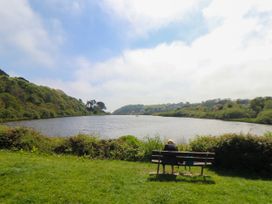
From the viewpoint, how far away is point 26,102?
371 feet

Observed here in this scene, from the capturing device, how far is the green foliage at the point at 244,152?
1127 cm

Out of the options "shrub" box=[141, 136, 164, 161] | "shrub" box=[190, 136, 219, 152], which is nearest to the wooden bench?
"shrub" box=[190, 136, 219, 152]

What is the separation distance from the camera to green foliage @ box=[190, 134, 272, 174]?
1127cm

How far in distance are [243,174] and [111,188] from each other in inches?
242

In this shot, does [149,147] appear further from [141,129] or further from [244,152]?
[141,129]

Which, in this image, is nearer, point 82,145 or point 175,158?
point 175,158

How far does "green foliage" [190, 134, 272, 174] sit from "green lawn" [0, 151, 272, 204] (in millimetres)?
2708

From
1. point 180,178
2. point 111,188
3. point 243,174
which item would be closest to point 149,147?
point 243,174

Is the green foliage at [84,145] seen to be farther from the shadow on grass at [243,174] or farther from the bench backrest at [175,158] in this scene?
the bench backrest at [175,158]

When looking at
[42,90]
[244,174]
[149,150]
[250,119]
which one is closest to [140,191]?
[244,174]

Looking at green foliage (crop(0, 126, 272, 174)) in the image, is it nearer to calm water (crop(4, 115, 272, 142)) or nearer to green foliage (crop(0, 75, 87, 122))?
calm water (crop(4, 115, 272, 142))

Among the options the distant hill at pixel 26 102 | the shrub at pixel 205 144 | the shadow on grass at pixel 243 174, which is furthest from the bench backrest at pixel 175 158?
the distant hill at pixel 26 102

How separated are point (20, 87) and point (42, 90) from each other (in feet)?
61.6

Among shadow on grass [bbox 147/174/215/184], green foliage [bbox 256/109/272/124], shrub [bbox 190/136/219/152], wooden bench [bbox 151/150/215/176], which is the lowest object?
shadow on grass [bbox 147/174/215/184]
